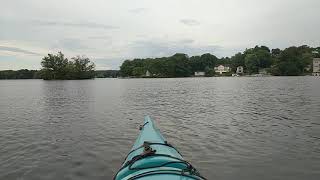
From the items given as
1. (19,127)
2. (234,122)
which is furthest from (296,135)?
(19,127)

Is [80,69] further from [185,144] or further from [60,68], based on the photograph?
[185,144]

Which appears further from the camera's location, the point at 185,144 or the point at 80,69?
the point at 80,69

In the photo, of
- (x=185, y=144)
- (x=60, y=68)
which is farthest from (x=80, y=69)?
(x=185, y=144)

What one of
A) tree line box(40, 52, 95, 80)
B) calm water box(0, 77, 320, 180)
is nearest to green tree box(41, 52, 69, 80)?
tree line box(40, 52, 95, 80)

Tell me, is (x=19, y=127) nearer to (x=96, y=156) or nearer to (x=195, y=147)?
(x=96, y=156)

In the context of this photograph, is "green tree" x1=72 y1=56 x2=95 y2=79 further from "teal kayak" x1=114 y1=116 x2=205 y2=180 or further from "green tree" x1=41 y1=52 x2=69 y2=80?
"teal kayak" x1=114 y1=116 x2=205 y2=180

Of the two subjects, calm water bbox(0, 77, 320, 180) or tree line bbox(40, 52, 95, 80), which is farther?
tree line bbox(40, 52, 95, 80)

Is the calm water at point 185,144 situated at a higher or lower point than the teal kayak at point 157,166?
lower

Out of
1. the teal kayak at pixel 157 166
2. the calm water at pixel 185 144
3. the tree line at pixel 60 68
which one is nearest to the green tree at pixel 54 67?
the tree line at pixel 60 68

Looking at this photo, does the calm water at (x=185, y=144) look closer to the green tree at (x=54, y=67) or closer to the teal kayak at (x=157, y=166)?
the teal kayak at (x=157, y=166)

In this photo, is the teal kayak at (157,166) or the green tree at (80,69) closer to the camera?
the teal kayak at (157,166)

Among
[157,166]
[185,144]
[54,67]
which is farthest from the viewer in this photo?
[54,67]

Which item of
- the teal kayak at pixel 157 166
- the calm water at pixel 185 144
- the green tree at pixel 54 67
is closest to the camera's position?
the teal kayak at pixel 157 166

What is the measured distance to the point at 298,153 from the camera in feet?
45.0
